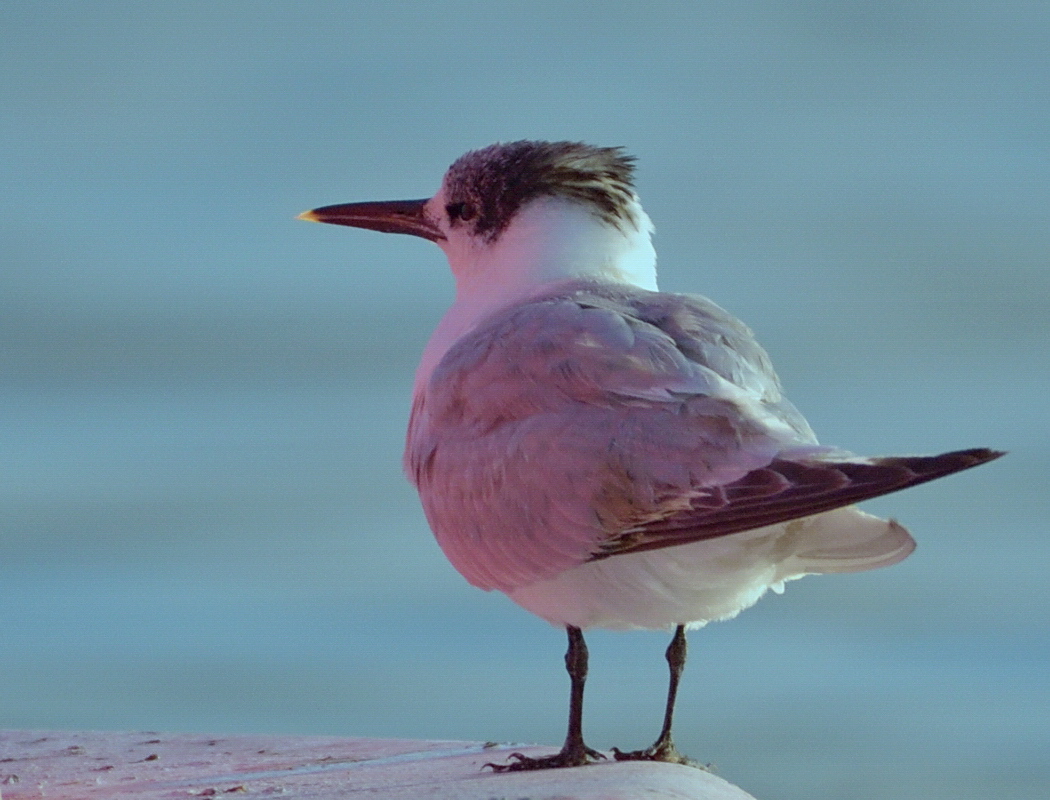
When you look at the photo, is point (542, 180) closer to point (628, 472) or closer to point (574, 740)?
point (628, 472)

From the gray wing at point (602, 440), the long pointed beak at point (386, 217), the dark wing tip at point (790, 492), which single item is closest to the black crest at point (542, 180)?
the long pointed beak at point (386, 217)

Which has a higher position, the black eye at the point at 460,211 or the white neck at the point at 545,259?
the black eye at the point at 460,211

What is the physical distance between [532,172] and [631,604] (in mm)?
1669

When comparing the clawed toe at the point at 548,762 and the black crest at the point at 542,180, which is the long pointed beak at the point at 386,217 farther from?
the clawed toe at the point at 548,762

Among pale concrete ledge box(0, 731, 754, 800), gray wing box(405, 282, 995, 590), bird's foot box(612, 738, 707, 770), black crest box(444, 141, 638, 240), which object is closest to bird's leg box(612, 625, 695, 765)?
bird's foot box(612, 738, 707, 770)

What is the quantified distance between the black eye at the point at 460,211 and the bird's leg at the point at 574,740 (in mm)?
1612

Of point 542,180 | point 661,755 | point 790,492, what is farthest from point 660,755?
point 542,180

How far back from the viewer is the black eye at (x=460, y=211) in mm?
5840

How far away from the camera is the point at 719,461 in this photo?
424cm

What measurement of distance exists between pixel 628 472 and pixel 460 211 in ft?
5.91

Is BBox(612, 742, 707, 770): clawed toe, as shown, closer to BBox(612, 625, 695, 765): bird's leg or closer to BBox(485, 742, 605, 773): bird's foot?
BBox(612, 625, 695, 765): bird's leg

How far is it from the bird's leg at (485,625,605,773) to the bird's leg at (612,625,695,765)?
0.39 feet

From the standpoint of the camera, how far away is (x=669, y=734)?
4.87 metres

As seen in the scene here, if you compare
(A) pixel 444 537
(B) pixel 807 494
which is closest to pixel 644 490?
(B) pixel 807 494
